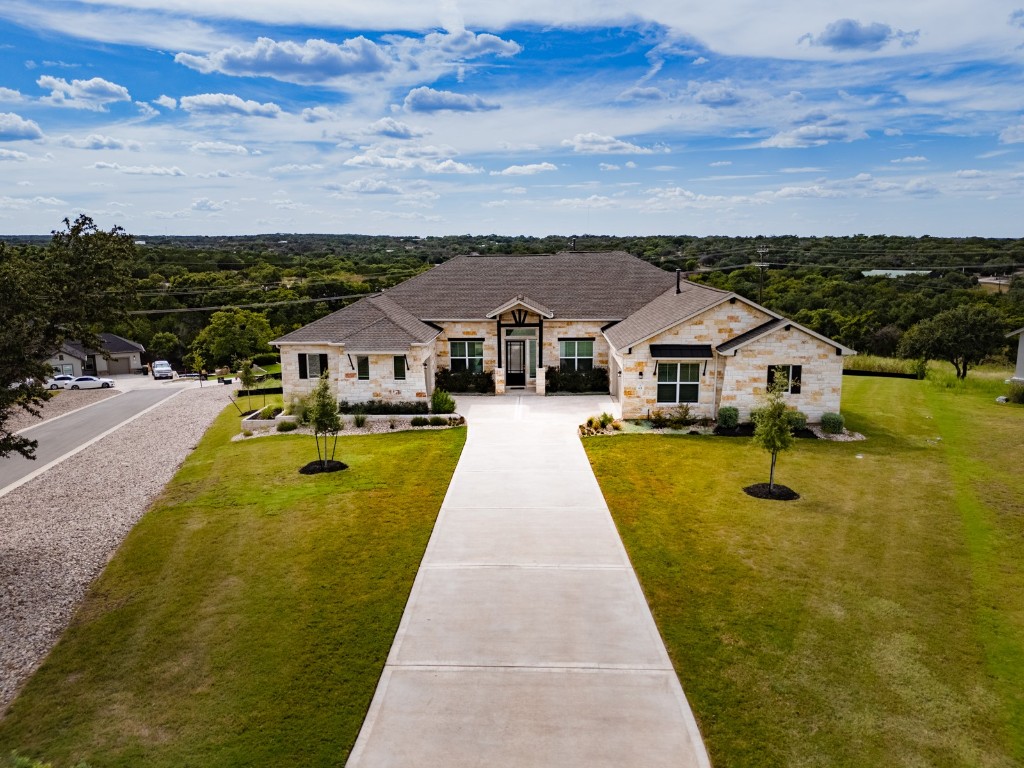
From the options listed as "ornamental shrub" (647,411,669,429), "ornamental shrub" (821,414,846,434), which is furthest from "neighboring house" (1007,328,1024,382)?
"ornamental shrub" (647,411,669,429)

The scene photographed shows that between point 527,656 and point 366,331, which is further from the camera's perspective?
point 366,331

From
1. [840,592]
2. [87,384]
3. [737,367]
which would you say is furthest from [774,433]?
[87,384]

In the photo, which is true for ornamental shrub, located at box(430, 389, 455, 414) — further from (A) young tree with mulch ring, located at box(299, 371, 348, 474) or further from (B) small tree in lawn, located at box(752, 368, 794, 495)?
(B) small tree in lawn, located at box(752, 368, 794, 495)

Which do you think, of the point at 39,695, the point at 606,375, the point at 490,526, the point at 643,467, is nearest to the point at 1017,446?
the point at 643,467

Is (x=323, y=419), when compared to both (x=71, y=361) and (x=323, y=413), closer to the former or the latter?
(x=323, y=413)

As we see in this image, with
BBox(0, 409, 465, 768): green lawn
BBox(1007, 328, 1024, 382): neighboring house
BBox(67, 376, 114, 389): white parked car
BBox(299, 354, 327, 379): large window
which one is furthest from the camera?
BBox(67, 376, 114, 389): white parked car

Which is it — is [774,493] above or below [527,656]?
above

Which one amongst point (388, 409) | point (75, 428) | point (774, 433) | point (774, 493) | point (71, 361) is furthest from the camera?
point (71, 361)
